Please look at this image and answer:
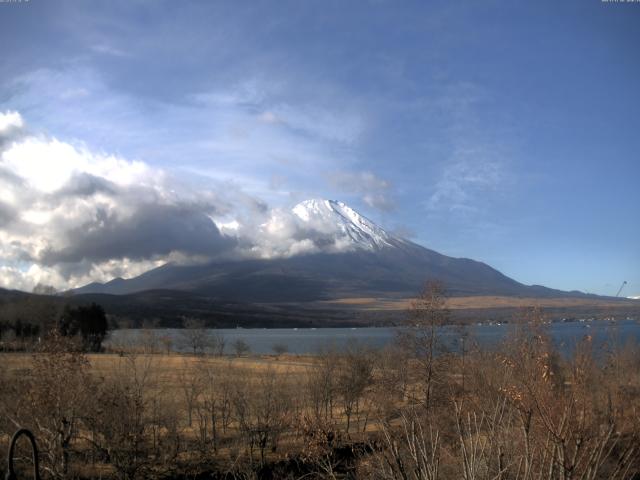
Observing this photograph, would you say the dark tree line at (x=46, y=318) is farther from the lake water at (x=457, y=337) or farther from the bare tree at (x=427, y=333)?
the bare tree at (x=427, y=333)

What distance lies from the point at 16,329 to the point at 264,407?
71473 mm

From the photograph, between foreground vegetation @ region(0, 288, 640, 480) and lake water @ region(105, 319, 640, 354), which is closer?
foreground vegetation @ region(0, 288, 640, 480)

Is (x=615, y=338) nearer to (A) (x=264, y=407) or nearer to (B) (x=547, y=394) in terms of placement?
(A) (x=264, y=407)

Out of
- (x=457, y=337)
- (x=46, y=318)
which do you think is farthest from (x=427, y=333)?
(x=46, y=318)

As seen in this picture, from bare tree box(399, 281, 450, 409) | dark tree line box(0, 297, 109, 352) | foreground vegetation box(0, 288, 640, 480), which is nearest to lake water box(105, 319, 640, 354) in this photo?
foreground vegetation box(0, 288, 640, 480)

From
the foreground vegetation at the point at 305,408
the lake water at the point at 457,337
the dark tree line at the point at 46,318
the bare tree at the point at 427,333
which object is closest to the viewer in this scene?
the foreground vegetation at the point at 305,408

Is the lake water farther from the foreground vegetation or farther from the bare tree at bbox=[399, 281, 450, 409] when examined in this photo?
the bare tree at bbox=[399, 281, 450, 409]

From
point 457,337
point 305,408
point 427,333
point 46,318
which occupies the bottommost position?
point 305,408

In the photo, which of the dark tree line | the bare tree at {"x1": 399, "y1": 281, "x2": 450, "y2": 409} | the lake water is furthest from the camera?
the dark tree line

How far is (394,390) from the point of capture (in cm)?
2833

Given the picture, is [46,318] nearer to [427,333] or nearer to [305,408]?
[305,408]

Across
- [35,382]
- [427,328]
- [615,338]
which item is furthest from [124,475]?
[615,338]

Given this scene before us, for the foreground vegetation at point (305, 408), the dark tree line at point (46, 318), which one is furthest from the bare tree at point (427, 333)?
the dark tree line at point (46, 318)

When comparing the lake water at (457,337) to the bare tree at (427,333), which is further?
the lake water at (457,337)
